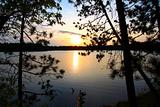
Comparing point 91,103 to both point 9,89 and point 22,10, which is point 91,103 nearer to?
point 9,89

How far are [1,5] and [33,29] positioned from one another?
13.1 feet

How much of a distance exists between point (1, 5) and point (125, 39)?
521 cm

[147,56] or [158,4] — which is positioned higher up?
[158,4]

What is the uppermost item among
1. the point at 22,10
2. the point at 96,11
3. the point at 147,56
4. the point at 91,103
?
the point at 96,11

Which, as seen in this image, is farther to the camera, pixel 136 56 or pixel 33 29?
pixel 136 56

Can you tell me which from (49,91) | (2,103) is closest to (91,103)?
(49,91)

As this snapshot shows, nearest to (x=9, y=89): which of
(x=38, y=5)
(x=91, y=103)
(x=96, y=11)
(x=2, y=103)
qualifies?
(x=2, y=103)

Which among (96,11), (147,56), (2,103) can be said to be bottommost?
(2,103)

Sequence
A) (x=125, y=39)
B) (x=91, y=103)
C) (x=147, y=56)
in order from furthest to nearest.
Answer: (x=91, y=103), (x=147, y=56), (x=125, y=39)

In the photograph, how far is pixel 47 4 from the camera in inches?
347

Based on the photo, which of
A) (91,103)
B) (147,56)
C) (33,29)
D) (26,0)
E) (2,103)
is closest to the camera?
(26,0)

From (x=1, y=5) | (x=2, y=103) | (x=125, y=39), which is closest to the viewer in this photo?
(x=1, y=5)

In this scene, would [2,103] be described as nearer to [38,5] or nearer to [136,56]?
[38,5]

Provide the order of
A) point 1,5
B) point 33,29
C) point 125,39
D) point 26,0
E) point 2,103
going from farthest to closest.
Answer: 1. point 33,29
2. point 125,39
3. point 2,103
4. point 1,5
5. point 26,0
